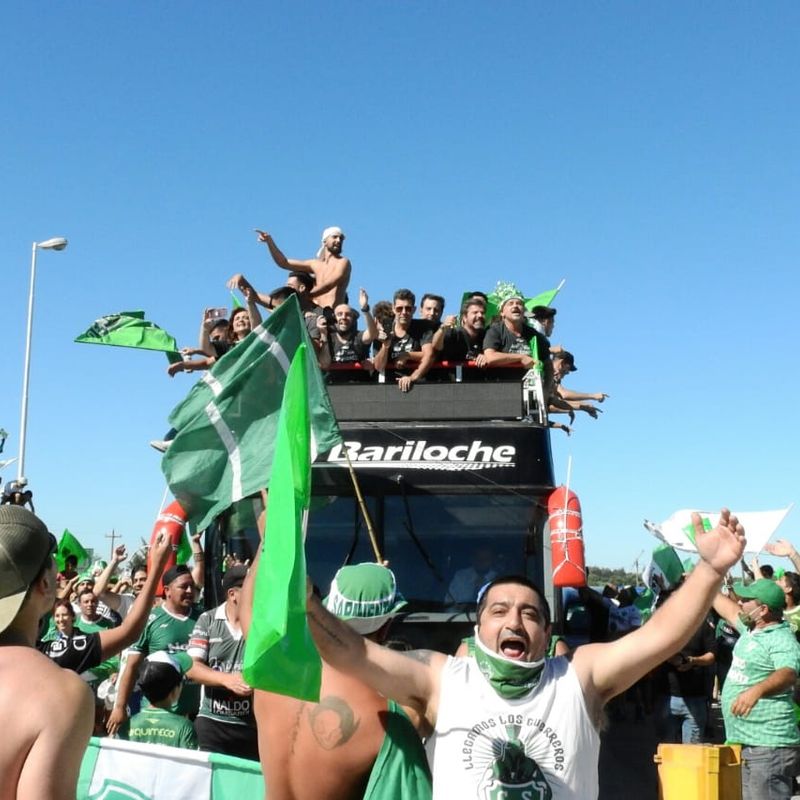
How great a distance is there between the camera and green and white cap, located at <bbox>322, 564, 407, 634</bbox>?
133 inches

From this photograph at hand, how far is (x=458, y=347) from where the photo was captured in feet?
31.2

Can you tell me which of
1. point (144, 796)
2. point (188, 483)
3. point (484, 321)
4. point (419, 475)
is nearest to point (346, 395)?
point (419, 475)

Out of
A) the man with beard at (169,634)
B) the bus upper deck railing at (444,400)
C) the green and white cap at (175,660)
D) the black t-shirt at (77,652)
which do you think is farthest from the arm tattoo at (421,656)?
the bus upper deck railing at (444,400)

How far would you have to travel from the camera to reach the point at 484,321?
10.0 meters

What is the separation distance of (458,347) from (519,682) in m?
6.59

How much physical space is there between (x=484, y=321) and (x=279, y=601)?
735 centimetres

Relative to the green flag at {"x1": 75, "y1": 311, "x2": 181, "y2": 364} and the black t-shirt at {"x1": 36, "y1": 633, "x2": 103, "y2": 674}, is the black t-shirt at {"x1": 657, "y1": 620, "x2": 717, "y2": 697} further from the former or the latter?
the black t-shirt at {"x1": 36, "y1": 633, "x2": 103, "y2": 674}

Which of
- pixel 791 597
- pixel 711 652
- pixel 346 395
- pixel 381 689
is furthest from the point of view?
pixel 711 652

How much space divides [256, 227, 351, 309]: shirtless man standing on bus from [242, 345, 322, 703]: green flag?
Answer: 6963 mm

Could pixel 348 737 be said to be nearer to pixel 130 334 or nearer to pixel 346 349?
pixel 346 349

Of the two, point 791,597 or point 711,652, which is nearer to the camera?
point 791,597

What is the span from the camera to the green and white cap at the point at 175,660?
5.79m

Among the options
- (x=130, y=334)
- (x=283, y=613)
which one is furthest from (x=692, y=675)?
(x=283, y=613)

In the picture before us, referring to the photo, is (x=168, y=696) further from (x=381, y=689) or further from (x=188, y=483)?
(x=381, y=689)
